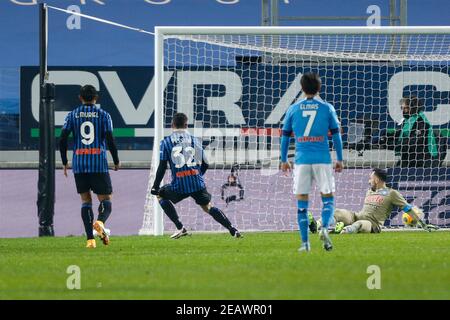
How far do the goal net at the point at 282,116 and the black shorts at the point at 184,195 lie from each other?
1760 mm

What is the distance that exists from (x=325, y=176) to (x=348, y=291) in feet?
11.9

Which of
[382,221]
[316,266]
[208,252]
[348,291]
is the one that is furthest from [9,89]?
[348,291]

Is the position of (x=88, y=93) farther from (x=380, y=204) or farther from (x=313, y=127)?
(x=380, y=204)

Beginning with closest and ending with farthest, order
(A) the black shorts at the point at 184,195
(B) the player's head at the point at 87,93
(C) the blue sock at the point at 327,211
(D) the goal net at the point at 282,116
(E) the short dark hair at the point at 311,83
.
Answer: (E) the short dark hair at the point at 311,83
(C) the blue sock at the point at 327,211
(B) the player's head at the point at 87,93
(A) the black shorts at the point at 184,195
(D) the goal net at the point at 282,116

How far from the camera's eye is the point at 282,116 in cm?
1595

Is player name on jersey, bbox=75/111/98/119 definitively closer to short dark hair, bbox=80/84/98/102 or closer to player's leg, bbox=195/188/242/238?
short dark hair, bbox=80/84/98/102

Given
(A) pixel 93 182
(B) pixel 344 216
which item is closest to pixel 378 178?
→ (B) pixel 344 216

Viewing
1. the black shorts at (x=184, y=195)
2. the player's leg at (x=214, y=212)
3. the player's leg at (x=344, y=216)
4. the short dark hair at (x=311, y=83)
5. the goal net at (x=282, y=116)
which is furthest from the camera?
the goal net at (x=282, y=116)

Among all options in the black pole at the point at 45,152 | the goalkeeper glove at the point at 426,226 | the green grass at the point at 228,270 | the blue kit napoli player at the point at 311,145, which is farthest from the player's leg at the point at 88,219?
the goalkeeper glove at the point at 426,226

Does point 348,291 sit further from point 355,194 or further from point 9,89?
point 9,89

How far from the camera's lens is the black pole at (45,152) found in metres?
14.1

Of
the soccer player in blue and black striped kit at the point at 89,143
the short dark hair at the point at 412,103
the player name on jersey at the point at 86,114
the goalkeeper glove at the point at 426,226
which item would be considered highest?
the short dark hair at the point at 412,103

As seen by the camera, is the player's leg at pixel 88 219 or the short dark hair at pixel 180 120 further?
the short dark hair at pixel 180 120

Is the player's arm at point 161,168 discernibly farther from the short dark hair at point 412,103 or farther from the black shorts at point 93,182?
the short dark hair at point 412,103
